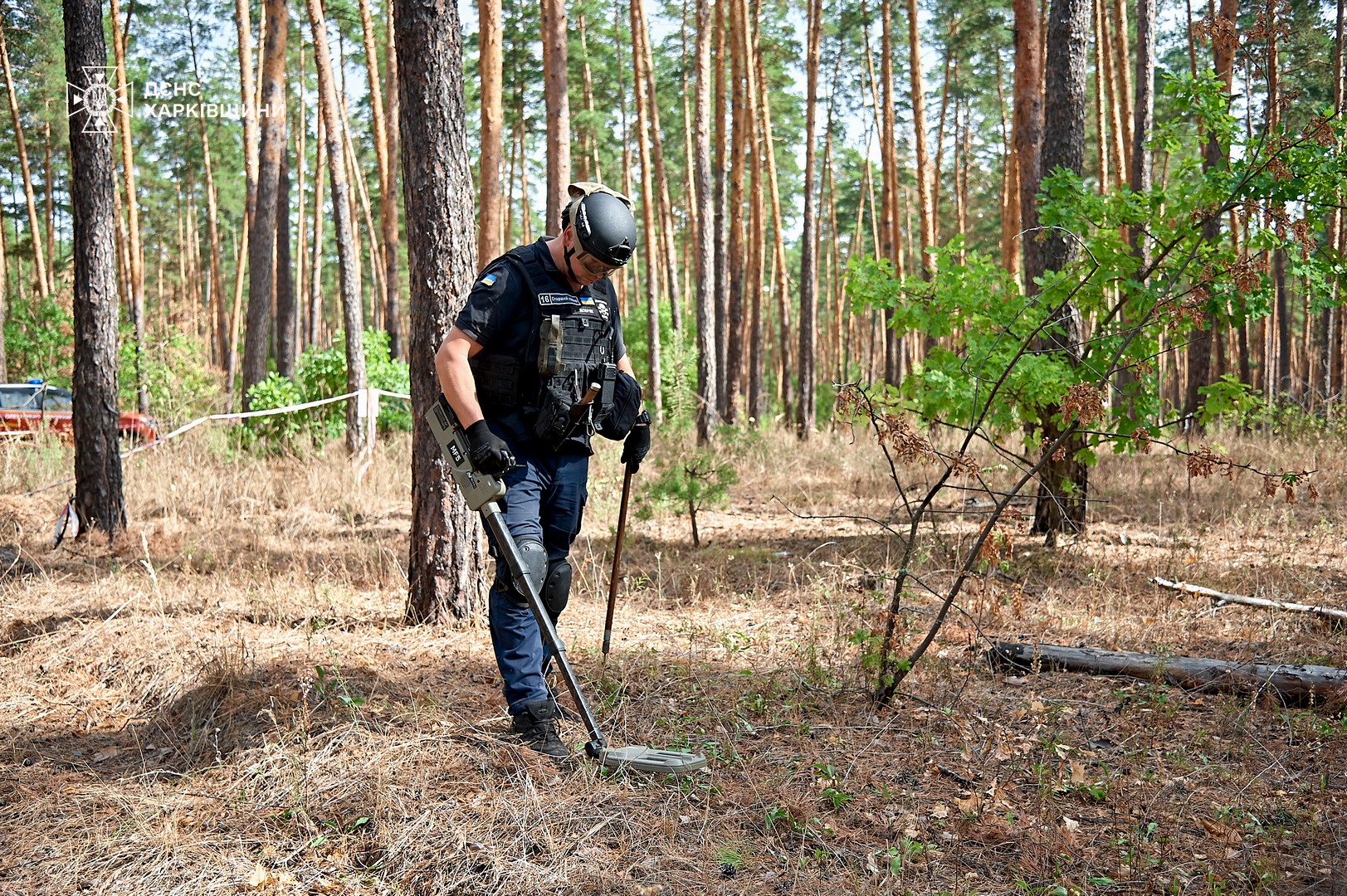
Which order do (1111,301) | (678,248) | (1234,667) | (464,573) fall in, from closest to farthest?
(1234,667) → (464,573) → (1111,301) → (678,248)

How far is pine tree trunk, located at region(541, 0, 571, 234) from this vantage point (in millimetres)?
11281

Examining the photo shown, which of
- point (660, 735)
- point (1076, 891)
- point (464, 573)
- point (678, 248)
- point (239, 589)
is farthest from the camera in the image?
point (678, 248)

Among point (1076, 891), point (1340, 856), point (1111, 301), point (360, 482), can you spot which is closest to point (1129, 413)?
point (1111, 301)

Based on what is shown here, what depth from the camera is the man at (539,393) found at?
346cm

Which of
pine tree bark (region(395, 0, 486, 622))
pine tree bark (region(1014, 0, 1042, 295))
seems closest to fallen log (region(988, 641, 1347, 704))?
pine tree bark (region(395, 0, 486, 622))

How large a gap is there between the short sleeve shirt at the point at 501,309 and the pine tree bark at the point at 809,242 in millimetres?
12945

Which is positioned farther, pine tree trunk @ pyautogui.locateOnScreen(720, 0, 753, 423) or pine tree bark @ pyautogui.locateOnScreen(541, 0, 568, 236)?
pine tree trunk @ pyautogui.locateOnScreen(720, 0, 753, 423)

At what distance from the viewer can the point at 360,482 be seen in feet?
32.0

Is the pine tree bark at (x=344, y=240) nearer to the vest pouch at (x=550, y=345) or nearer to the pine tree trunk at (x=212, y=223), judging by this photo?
the vest pouch at (x=550, y=345)

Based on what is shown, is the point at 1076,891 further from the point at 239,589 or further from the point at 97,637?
the point at 239,589

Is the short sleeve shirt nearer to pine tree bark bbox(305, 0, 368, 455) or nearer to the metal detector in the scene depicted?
the metal detector

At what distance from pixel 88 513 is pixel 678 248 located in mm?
37220

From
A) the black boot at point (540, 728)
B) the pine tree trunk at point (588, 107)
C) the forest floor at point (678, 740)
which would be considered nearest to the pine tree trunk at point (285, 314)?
the pine tree trunk at point (588, 107)

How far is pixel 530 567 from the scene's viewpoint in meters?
3.37
